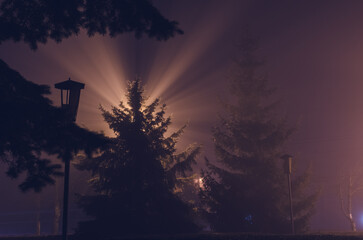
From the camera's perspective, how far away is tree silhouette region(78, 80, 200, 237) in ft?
59.2

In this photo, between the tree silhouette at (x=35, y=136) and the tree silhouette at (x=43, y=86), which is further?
the tree silhouette at (x=43, y=86)

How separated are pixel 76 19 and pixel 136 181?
44.0 ft

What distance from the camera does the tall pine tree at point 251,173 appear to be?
2188 centimetres

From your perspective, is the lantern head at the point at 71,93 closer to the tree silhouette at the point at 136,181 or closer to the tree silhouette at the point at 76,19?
the tree silhouette at the point at 76,19

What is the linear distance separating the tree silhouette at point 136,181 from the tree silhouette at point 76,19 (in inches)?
442

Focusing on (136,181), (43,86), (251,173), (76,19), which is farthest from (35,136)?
(251,173)

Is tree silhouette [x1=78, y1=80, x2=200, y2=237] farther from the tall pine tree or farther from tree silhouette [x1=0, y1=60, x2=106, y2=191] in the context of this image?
tree silhouette [x1=0, y1=60, x2=106, y2=191]

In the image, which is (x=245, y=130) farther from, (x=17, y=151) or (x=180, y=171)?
(x=17, y=151)

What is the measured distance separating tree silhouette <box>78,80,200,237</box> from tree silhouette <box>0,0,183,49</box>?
36.8 feet

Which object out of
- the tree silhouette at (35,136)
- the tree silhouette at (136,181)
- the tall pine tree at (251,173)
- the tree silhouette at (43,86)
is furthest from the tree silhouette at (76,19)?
the tall pine tree at (251,173)

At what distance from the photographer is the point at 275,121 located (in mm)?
24297

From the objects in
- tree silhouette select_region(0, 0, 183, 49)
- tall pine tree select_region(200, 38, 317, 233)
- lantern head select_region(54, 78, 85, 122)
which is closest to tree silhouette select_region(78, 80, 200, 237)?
tall pine tree select_region(200, 38, 317, 233)

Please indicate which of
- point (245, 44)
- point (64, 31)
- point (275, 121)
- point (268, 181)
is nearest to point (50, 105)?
point (64, 31)

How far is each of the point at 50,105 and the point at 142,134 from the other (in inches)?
576
